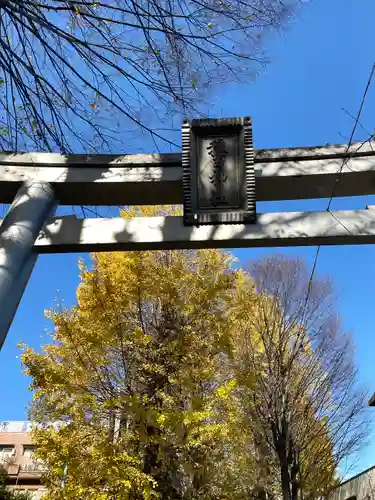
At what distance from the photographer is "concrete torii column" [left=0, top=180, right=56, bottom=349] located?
10.00ft

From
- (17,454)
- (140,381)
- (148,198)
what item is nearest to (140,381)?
(140,381)

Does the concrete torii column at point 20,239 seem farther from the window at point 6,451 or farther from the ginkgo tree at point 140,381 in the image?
the window at point 6,451

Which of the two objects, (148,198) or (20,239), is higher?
(148,198)

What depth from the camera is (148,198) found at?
3.82 m

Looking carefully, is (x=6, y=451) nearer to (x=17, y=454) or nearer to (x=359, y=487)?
(x=17, y=454)

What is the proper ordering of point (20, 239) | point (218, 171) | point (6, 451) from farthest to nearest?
1. point (6, 451)
2. point (218, 171)
3. point (20, 239)

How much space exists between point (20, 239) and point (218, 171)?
170 cm

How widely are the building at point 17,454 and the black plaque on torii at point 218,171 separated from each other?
82.7ft

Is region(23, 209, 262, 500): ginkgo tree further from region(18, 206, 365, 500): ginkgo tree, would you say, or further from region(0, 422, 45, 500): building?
region(0, 422, 45, 500): building

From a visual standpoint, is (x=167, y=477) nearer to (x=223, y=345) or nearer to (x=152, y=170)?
(x=223, y=345)

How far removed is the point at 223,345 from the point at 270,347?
114 cm

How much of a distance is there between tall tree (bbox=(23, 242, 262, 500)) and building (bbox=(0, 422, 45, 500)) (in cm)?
2063

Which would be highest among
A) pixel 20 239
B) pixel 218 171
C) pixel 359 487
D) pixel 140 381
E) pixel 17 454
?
pixel 17 454

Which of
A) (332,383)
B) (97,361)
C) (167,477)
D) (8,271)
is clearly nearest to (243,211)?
(8,271)
